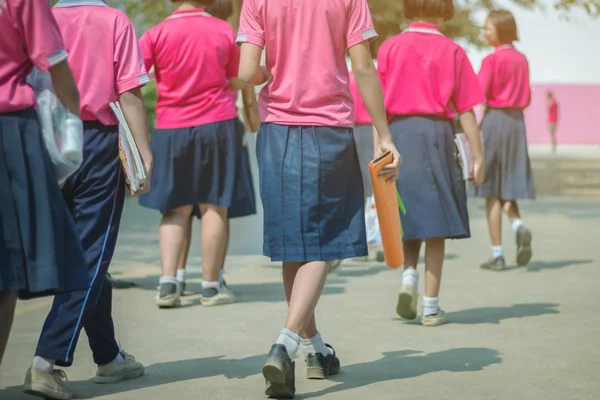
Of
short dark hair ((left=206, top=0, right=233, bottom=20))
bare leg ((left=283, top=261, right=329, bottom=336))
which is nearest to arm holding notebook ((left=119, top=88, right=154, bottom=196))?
bare leg ((left=283, top=261, right=329, bottom=336))

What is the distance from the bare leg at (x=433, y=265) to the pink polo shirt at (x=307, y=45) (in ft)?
6.29

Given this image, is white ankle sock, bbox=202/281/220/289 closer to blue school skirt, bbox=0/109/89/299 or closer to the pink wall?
blue school skirt, bbox=0/109/89/299

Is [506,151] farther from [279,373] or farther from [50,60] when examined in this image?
[50,60]

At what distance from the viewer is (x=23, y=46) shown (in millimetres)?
4211

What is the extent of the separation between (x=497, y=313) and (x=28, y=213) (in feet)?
12.3

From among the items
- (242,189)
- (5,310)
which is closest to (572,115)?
(242,189)

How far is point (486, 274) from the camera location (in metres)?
9.35

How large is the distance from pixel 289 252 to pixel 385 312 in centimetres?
237

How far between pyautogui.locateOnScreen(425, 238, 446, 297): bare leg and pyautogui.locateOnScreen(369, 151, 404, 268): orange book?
5.28 feet

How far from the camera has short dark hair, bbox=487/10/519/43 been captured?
961 cm

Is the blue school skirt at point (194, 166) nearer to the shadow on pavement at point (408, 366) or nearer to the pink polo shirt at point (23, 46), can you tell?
the shadow on pavement at point (408, 366)

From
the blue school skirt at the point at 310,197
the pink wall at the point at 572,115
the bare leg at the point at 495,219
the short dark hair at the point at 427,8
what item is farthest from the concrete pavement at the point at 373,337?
the pink wall at the point at 572,115

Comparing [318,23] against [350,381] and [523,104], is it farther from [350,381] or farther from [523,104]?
[523,104]

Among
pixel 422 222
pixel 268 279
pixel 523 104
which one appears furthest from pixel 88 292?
pixel 523 104
